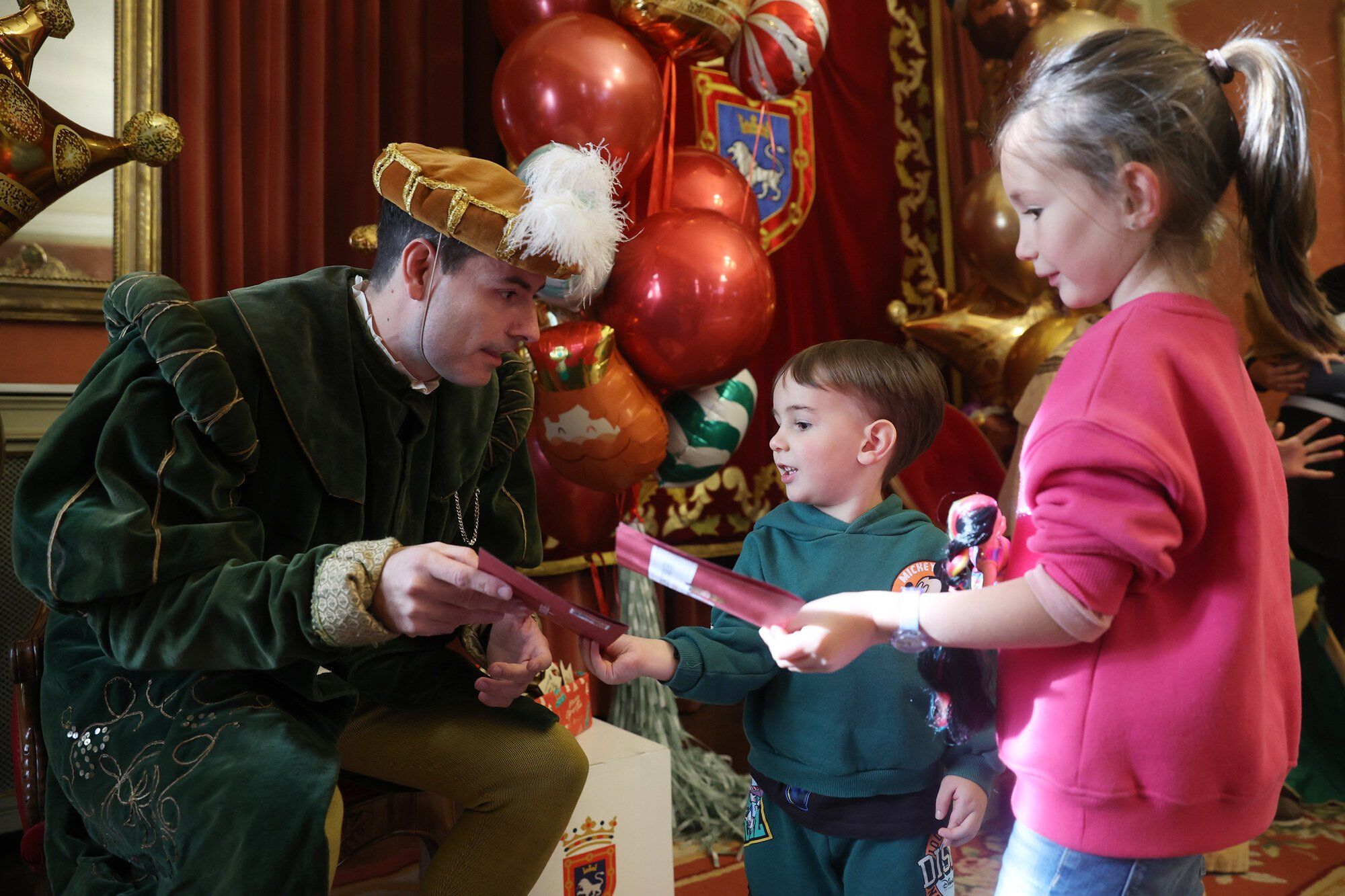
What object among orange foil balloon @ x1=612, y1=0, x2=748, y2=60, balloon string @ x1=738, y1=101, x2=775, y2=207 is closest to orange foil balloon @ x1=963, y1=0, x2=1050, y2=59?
balloon string @ x1=738, y1=101, x2=775, y2=207

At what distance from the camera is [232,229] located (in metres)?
2.16

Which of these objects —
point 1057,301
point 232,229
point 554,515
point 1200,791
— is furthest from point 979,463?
point 232,229

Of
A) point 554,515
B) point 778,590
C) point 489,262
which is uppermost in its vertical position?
point 489,262

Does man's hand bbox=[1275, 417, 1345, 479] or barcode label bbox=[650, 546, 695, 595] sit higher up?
barcode label bbox=[650, 546, 695, 595]

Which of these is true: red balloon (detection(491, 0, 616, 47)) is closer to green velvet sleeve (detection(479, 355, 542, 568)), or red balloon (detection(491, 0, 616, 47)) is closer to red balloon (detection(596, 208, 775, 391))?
red balloon (detection(596, 208, 775, 391))

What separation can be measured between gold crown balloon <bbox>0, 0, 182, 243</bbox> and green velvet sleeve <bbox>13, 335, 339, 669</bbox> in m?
0.61

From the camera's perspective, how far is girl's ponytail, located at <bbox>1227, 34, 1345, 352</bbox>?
90 centimetres

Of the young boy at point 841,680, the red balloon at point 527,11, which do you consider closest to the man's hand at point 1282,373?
the young boy at point 841,680

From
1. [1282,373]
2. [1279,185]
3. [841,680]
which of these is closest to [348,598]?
[841,680]

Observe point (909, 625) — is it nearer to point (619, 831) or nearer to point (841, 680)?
point (841, 680)

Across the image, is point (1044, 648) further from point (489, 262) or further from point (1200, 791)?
point (489, 262)

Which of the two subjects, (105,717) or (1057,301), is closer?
(105,717)

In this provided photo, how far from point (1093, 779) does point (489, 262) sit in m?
0.95

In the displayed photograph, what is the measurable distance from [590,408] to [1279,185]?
1281 millimetres
